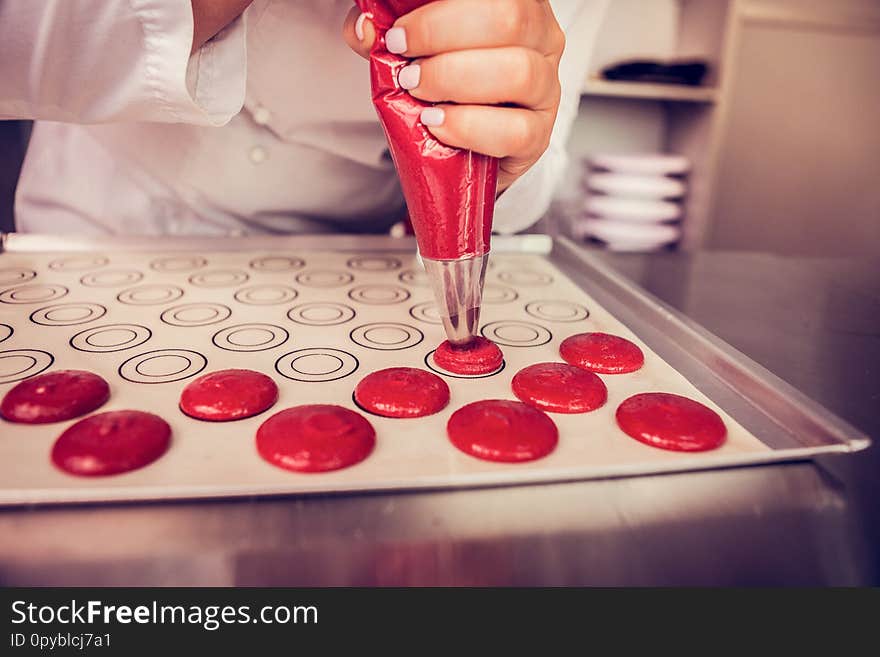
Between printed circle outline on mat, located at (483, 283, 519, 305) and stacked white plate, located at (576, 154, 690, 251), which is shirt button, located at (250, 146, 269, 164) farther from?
stacked white plate, located at (576, 154, 690, 251)

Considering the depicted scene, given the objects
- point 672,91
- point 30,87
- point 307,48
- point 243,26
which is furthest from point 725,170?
point 30,87

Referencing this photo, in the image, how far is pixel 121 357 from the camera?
64 cm

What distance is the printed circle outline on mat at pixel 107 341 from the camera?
0.66 m

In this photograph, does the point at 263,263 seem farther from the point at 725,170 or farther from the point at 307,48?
the point at 725,170

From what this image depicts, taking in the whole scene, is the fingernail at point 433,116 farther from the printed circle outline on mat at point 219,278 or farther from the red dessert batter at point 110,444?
the printed circle outline on mat at point 219,278

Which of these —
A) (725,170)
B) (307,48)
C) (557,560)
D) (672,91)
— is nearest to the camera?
(557,560)

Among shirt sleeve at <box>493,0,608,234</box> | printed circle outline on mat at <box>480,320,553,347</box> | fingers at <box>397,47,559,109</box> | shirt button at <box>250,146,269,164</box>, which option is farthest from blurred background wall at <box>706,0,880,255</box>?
fingers at <box>397,47,559,109</box>

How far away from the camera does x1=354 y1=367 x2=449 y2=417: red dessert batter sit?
0.55 m

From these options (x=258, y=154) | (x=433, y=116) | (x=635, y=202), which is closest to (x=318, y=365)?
(x=433, y=116)

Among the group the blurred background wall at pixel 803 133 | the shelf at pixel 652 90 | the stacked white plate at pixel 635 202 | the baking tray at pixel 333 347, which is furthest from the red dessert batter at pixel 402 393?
the blurred background wall at pixel 803 133

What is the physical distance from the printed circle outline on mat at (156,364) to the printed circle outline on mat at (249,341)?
3cm

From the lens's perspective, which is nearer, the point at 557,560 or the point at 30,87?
the point at 557,560

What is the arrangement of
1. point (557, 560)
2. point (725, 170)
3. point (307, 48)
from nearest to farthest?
point (557, 560), point (307, 48), point (725, 170)

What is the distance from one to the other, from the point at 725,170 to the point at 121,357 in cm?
248
